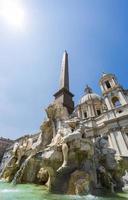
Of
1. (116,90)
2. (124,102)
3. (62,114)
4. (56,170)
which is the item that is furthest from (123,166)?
(116,90)

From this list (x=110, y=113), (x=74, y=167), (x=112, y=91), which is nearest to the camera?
(x=74, y=167)

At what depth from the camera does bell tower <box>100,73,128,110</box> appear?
29.5m

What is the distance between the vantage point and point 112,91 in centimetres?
3139

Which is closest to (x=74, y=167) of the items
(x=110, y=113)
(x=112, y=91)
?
(x=110, y=113)

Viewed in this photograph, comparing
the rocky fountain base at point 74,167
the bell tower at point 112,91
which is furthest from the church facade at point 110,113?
the rocky fountain base at point 74,167

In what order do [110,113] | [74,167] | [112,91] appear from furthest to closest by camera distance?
1. [112,91]
2. [110,113]
3. [74,167]

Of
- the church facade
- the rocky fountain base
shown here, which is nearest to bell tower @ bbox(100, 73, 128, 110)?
the church facade

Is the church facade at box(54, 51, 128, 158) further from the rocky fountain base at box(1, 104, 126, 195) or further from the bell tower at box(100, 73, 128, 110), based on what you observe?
the rocky fountain base at box(1, 104, 126, 195)

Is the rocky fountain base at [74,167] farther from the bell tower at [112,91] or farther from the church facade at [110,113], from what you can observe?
the bell tower at [112,91]

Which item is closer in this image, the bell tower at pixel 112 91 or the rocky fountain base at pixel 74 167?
the rocky fountain base at pixel 74 167

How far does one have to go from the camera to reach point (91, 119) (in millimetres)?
30297

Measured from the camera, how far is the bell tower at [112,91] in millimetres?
29491

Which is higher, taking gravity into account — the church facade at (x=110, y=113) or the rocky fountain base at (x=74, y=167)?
the church facade at (x=110, y=113)

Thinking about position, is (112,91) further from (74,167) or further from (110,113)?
(74,167)
